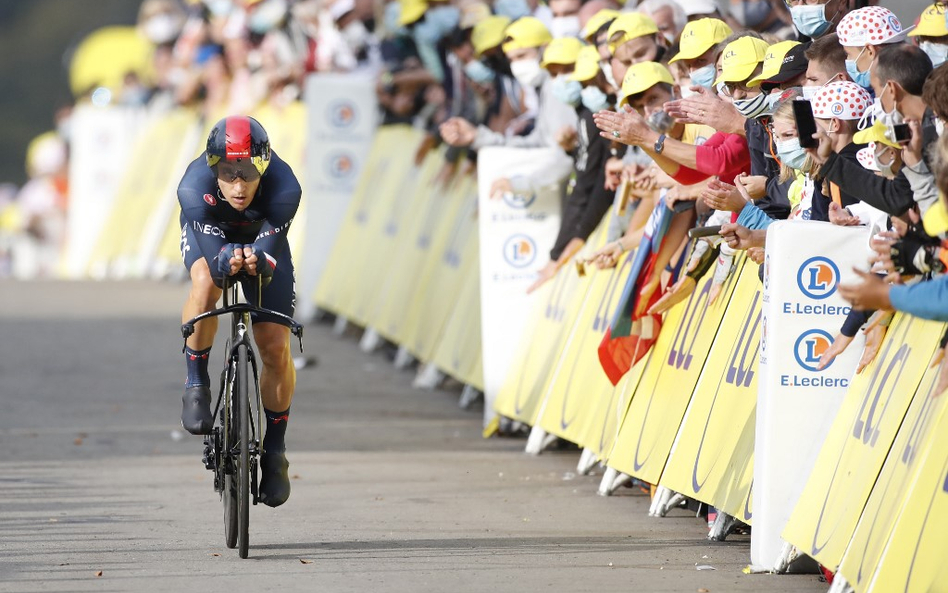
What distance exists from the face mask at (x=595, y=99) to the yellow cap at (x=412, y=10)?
4789 mm

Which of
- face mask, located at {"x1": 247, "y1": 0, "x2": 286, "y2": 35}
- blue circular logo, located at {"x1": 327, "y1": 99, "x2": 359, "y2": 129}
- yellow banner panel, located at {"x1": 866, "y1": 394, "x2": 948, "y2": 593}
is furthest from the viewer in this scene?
face mask, located at {"x1": 247, "y1": 0, "x2": 286, "y2": 35}

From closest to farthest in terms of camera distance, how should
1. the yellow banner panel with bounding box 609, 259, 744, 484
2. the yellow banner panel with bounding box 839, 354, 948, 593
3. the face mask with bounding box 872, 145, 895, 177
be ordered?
the yellow banner panel with bounding box 839, 354, 948, 593
the face mask with bounding box 872, 145, 895, 177
the yellow banner panel with bounding box 609, 259, 744, 484

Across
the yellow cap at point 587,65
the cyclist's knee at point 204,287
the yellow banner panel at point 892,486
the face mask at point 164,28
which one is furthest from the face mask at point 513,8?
the face mask at point 164,28

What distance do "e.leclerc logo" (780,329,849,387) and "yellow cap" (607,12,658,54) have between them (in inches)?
118

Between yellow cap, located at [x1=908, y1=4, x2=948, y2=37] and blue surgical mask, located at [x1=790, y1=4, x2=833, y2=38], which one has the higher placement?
yellow cap, located at [x1=908, y1=4, x2=948, y2=37]

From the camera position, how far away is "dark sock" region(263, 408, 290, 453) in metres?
8.74

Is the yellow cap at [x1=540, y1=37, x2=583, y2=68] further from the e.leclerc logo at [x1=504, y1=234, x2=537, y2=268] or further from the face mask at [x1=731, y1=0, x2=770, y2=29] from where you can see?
the face mask at [x1=731, y1=0, x2=770, y2=29]

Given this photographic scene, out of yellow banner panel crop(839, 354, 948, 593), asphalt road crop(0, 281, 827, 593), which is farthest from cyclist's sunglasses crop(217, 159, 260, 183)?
yellow banner panel crop(839, 354, 948, 593)

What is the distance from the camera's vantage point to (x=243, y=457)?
8.16m

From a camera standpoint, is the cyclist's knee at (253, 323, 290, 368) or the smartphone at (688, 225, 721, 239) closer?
the cyclist's knee at (253, 323, 290, 368)

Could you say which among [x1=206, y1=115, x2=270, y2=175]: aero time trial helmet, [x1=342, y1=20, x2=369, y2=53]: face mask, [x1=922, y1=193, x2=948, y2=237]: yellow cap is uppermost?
[x1=922, y1=193, x2=948, y2=237]: yellow cap

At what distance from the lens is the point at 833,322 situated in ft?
25.6

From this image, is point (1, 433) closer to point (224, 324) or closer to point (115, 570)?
point (115, 570)

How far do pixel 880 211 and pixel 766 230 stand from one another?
29.6 inches
